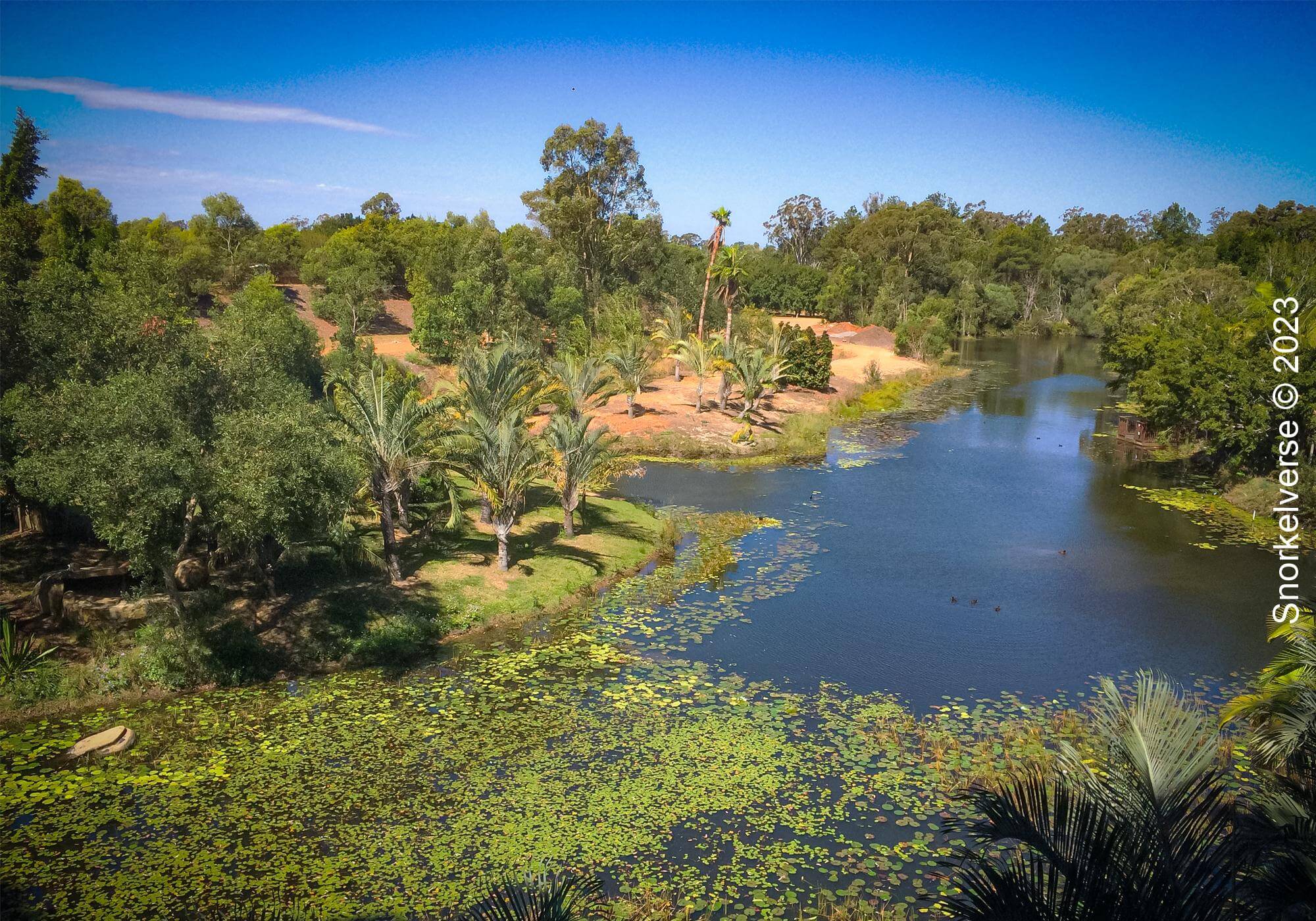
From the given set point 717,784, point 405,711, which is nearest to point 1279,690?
point 717,784

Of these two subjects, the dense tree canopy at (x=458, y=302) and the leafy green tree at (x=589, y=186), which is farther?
the leafy green tree at (x=589, y=186)

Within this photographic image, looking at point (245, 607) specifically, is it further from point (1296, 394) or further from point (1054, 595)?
point (1296, 394)

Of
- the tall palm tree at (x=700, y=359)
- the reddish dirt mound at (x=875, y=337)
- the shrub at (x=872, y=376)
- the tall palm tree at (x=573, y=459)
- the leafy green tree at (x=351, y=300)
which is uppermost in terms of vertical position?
the leafy green tree at (x=351, y=300)

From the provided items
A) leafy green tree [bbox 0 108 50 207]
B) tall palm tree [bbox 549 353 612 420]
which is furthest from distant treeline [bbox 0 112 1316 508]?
tall palm tree [bbox 549 353 612 420]

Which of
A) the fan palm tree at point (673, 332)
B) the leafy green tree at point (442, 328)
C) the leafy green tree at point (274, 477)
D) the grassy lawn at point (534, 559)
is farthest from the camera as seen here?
the fan palm tree at point (673, 332)

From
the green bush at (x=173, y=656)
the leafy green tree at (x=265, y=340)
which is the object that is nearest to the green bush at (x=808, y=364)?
the leafy green tree at (x=265, y=340)

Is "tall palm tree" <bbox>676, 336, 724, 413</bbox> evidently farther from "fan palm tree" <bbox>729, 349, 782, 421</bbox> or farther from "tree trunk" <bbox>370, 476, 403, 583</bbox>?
"tree trunk" <bbox>370, 476, 403, 583</bbox>

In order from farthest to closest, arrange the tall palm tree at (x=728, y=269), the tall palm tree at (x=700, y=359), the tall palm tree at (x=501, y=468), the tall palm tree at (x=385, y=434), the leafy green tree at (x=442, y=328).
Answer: the leafy green tree at (x=442, y=328) < the tall palm tree at (x=728, y=269) < the tall palm tree at (x=700, y=359) < the tall palm tree at (x=501, y=468) < the tall palm tree at (x=385, y=434)

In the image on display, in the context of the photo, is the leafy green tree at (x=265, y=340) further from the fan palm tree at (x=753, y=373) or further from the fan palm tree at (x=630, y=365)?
the fan palm tree at (x=753, y=373)
